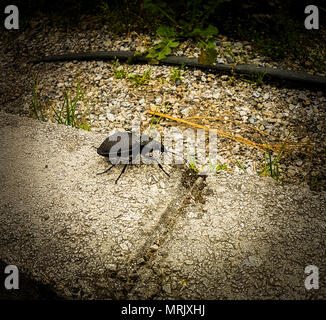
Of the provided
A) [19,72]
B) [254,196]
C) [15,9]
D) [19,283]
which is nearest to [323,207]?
[254,196]

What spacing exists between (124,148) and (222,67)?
1.70m

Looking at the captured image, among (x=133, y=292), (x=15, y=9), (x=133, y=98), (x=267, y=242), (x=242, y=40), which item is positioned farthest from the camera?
(x=15, y=9)

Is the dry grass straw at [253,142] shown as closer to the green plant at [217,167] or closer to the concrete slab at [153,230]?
the green plant at [217,167]

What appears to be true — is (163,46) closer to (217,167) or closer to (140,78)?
(140,78)

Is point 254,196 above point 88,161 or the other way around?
the other way around

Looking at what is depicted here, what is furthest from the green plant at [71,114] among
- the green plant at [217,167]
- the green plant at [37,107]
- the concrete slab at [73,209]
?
the green plant at [217,167]

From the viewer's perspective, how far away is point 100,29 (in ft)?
13.1

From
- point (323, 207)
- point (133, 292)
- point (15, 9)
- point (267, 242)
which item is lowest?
point (133, 292)

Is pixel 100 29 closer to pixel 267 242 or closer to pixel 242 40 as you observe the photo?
pixel 242 40

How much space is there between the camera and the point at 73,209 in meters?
2.05

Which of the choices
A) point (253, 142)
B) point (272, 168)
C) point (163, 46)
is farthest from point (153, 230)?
point (163, 46)

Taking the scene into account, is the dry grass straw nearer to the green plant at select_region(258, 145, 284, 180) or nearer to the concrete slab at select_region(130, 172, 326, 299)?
the green plant at select_region(258, 145, 284, 180)

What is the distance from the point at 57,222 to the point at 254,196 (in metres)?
1.46

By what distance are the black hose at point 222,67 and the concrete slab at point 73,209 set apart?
4.68ft
